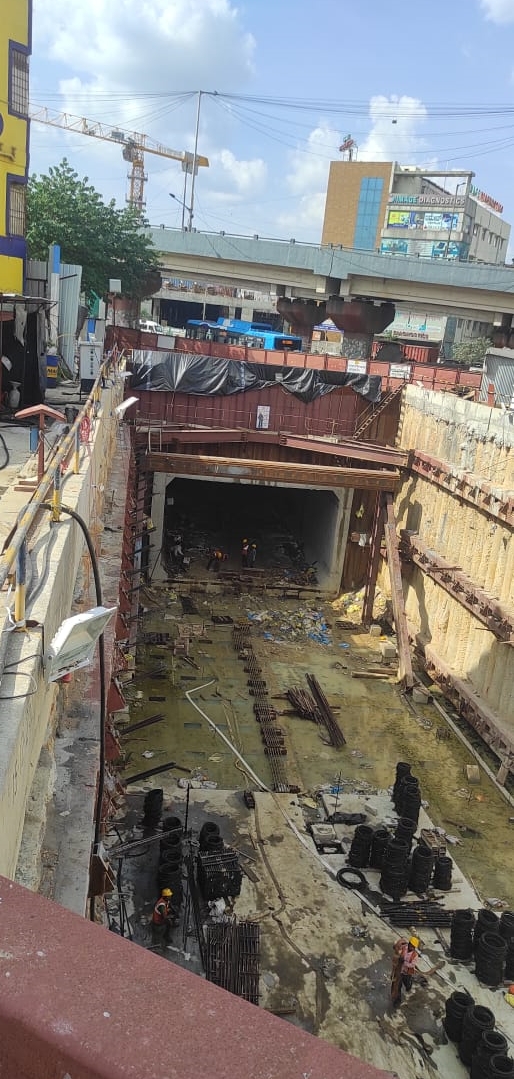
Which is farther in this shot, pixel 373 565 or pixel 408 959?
pixel 373 565

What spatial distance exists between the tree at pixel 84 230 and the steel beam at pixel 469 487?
59.1 feet

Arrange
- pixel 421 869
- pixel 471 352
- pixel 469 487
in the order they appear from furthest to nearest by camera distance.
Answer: pixel 471 352 → pixel 469 487 → pixel 421 869

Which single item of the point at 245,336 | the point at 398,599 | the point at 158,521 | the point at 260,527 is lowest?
the point at 260,527

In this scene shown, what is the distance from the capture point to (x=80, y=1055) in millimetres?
1228

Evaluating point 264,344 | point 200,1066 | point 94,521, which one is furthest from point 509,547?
point 264,344

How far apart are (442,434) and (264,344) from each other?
113 ft

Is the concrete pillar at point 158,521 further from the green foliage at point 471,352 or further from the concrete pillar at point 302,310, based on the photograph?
the green foliage at point 471,352

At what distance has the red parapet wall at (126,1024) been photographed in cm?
123

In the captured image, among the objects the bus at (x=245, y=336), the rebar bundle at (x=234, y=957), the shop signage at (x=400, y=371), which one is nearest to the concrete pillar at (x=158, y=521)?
the shop signage at (x=400, y=371)

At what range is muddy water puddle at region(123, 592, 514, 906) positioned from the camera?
13.8 meters

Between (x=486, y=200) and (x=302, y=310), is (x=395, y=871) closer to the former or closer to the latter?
(x=302, y=310)

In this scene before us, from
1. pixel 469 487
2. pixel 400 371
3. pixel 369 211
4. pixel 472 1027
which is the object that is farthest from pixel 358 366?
pixel 369 211

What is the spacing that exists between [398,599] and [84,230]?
2184 cm

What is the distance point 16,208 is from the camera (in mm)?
18000
